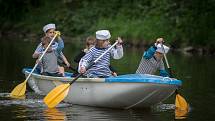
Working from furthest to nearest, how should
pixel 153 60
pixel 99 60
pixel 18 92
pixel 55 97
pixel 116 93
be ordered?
pixel 18 92 < pixel 153 60 < pixel 99 60 < pixel 55 97 < pixel 116 93

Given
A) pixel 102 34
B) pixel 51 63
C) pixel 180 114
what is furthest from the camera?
pixel 51 63

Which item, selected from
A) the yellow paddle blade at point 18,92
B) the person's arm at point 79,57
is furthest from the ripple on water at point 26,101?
the person's arm at point 79,57

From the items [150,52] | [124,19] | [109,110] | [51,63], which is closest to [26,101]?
[51,63]

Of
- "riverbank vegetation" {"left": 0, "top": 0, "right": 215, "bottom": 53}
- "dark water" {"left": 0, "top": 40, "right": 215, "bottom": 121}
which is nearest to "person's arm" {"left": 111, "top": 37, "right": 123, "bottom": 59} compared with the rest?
"dark water" {"left": 0, "top": 40, "right": 215, "bottom": 121}

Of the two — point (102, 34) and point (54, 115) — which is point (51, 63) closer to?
point (102, 34)

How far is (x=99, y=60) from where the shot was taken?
15.2m

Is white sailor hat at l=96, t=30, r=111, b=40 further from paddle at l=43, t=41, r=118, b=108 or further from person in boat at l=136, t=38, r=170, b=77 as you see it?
person in boat at l=136, t=38, r=170, b=77

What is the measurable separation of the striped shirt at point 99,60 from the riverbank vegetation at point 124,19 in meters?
21.5

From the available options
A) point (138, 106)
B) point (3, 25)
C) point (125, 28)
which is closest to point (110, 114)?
point (138, 106)

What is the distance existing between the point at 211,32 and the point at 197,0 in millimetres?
3447

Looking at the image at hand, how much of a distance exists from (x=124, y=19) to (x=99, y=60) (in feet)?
99.8

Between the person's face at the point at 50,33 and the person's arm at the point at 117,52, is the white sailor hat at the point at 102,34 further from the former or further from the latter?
the person's face at the point at 50,33

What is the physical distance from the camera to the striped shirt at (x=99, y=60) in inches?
599

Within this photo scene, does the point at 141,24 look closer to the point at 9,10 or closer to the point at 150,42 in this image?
the point at 150,42
